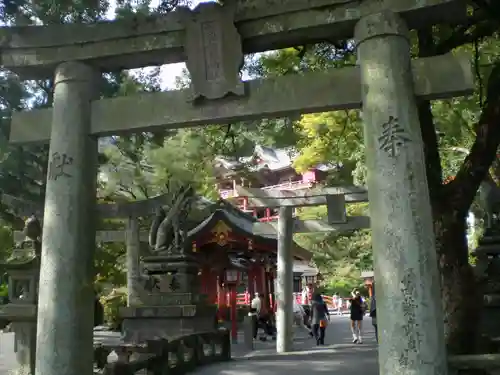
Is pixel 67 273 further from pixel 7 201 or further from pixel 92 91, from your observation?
pixel 7 201

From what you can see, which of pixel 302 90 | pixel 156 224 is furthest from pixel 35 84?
pixel 302 90

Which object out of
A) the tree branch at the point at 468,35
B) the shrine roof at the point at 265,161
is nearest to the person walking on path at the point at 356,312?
the tree branch at the point at 468,35

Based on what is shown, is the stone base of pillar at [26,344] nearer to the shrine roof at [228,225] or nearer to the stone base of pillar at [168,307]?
the stone base of pillar at [168,307]

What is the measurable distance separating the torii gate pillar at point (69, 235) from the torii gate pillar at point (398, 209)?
2.78 metres

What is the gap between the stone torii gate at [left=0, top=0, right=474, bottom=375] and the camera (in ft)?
14.0

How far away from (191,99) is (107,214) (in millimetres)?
11281

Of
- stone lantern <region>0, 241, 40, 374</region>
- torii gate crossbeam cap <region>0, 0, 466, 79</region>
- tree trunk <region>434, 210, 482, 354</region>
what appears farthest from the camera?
stone lantern <region>0, 241, 40, 374</region>

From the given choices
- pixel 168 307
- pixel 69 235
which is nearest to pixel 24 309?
pixel 69 235

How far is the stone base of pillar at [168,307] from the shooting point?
34.1ft

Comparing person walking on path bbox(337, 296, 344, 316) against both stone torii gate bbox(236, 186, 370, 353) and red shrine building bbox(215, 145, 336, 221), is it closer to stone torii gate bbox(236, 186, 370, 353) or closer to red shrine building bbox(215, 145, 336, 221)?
red shrine building bbox(215, 145, 336, 221)

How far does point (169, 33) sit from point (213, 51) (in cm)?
52

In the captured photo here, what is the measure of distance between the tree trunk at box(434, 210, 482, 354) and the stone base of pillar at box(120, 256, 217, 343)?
5.58m

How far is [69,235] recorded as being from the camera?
16.8 ft

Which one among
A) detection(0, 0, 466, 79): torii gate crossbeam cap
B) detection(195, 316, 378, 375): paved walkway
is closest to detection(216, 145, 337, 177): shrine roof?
detection(195, 316, 378, 375): paved walkway
